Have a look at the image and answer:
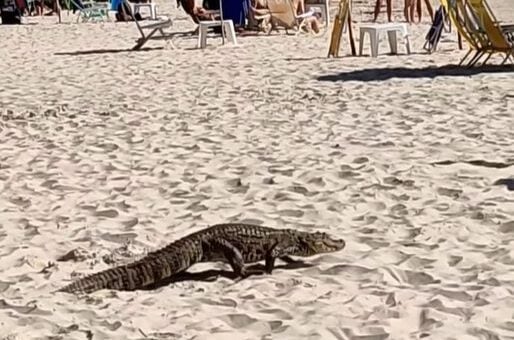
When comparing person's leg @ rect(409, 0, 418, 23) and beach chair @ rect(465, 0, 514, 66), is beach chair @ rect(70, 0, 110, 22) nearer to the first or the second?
person's leg @ rect(409, 0, 418, 23)

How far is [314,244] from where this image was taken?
486cm

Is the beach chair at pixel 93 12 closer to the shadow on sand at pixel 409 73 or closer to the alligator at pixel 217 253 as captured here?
the shadow on sand at pixel 409 73

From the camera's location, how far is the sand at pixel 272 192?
4.05m

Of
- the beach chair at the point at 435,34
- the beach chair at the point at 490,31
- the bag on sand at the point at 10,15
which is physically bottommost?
the bag on sand at the point at 10,15

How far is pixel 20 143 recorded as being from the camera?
27.5 feet

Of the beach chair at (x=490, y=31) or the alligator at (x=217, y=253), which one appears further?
the beach chair at (x=490, y=31)

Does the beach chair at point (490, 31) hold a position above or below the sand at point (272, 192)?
above

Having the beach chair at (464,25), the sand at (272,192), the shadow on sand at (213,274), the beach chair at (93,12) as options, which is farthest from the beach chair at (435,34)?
the beach chair at (93,12)

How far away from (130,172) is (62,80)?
5.76m

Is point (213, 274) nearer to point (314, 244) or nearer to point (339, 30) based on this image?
point (314, 244)

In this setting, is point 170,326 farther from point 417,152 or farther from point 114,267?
point 417,152

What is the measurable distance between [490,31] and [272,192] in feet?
20.3

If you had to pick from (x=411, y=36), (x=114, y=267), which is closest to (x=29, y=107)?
(x=114, y=267)

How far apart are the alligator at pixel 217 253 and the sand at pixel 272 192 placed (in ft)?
0.26
